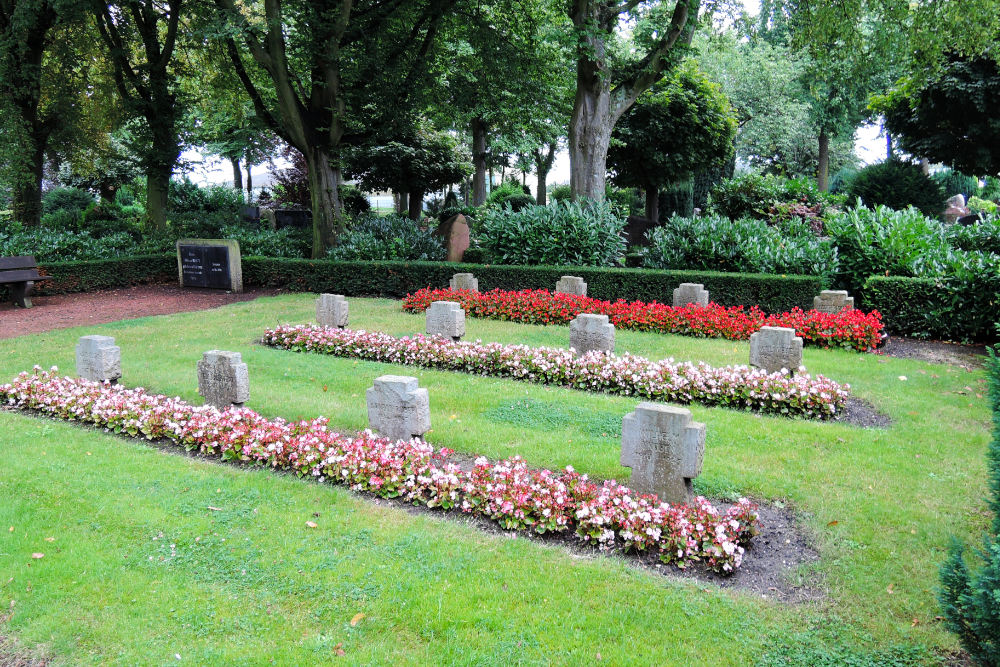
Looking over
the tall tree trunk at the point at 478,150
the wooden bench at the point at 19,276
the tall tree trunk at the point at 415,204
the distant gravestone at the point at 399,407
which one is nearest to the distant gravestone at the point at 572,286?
the distant gravestone at the point at 399,407

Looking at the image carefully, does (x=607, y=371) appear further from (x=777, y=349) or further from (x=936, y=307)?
(x=936, y=307)

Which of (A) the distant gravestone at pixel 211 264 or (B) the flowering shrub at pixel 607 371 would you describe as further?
(A) the distant gravestone at pixel 211 264

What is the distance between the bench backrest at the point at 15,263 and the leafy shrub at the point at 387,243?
6.46 m

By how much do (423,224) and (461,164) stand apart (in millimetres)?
3805

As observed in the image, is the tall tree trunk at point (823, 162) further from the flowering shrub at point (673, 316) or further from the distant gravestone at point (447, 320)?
the distant gravestone at point (447, 320)

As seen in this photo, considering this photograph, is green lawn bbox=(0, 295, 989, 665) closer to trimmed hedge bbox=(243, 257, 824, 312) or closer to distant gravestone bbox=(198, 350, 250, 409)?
distant gravestone bbox=(198, 350, 250, 409)

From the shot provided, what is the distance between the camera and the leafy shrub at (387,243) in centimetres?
Result: 1708

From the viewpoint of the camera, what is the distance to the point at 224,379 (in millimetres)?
7016

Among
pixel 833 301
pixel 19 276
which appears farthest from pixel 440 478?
pixel 19 276

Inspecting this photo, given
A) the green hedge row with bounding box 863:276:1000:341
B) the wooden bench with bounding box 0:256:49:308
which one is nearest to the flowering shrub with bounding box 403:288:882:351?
the green hedge row with bounding box 863:276:1000:341

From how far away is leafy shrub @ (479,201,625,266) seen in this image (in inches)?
585

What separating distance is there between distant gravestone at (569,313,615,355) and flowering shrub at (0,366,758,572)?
3556mm

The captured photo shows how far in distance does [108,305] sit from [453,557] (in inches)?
523

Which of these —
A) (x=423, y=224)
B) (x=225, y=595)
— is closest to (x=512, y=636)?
(x=225, y=595)
